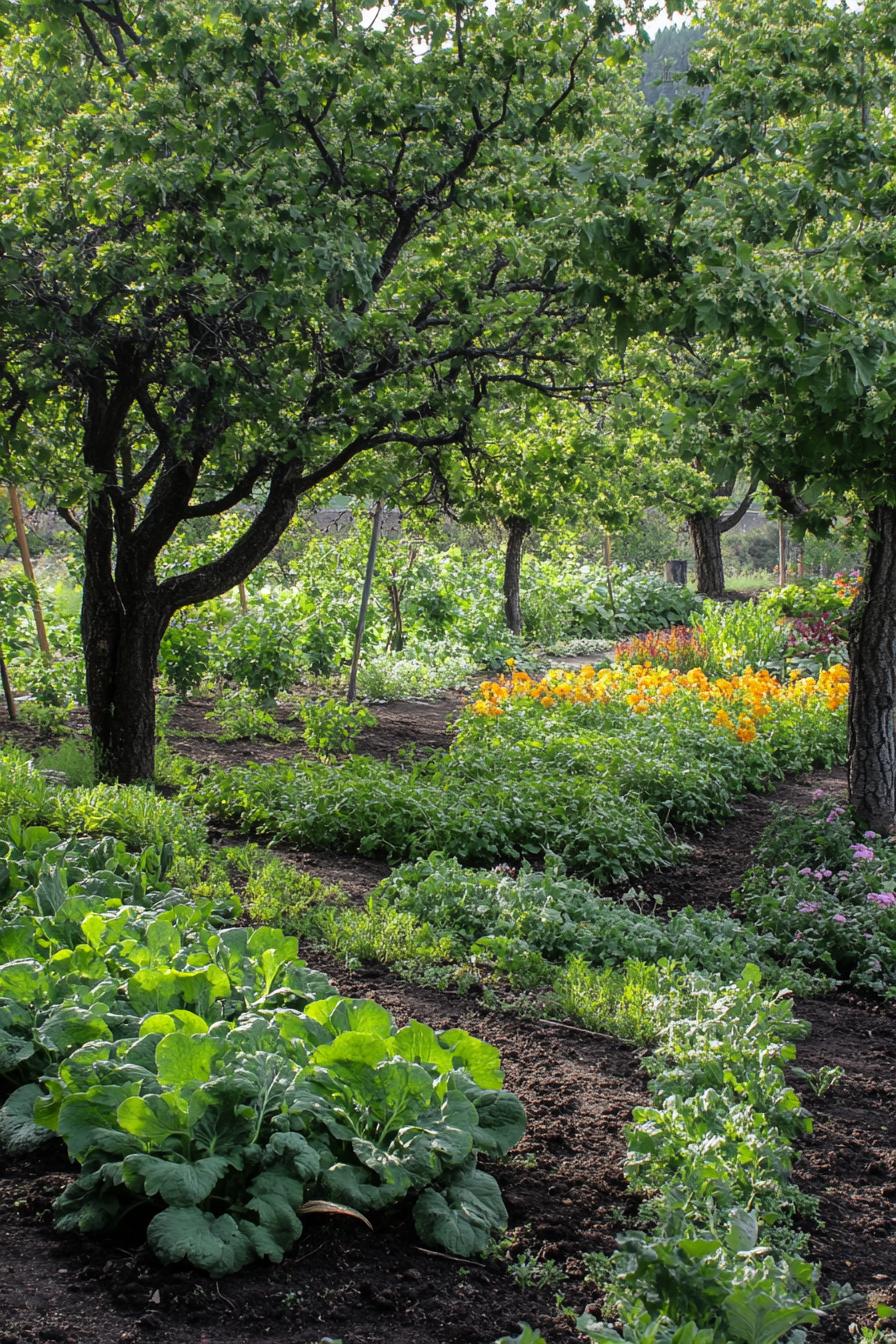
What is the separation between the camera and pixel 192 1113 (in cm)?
234

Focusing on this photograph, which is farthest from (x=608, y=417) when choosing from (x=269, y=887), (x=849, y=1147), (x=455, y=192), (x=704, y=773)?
(x=849, y=1147)

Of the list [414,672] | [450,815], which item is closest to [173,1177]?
[450,815]

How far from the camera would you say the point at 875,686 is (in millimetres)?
6363

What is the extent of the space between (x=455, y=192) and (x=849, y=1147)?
4.61 metres

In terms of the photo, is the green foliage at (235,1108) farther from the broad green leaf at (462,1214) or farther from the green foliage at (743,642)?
the green foliage at (743,642)

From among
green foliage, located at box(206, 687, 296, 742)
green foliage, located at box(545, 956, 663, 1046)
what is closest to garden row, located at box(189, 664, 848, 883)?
green foliage, located at box(206, 687, 296, 742)

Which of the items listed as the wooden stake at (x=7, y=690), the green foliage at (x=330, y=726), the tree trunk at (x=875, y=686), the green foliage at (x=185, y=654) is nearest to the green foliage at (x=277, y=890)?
the green foliage at (x=330, y=726)

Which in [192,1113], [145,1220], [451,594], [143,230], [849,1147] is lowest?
[849,1147]

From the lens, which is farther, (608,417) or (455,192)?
(608,417)

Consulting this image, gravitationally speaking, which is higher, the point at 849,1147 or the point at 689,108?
the point at 689,108

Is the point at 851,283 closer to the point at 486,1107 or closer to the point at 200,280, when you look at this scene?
the point at 200,280

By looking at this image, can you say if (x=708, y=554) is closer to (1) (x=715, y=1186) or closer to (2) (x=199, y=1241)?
(1) (x=715, y=1186)

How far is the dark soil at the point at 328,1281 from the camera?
2109mm

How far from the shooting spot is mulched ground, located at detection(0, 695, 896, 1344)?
7.04 ft
